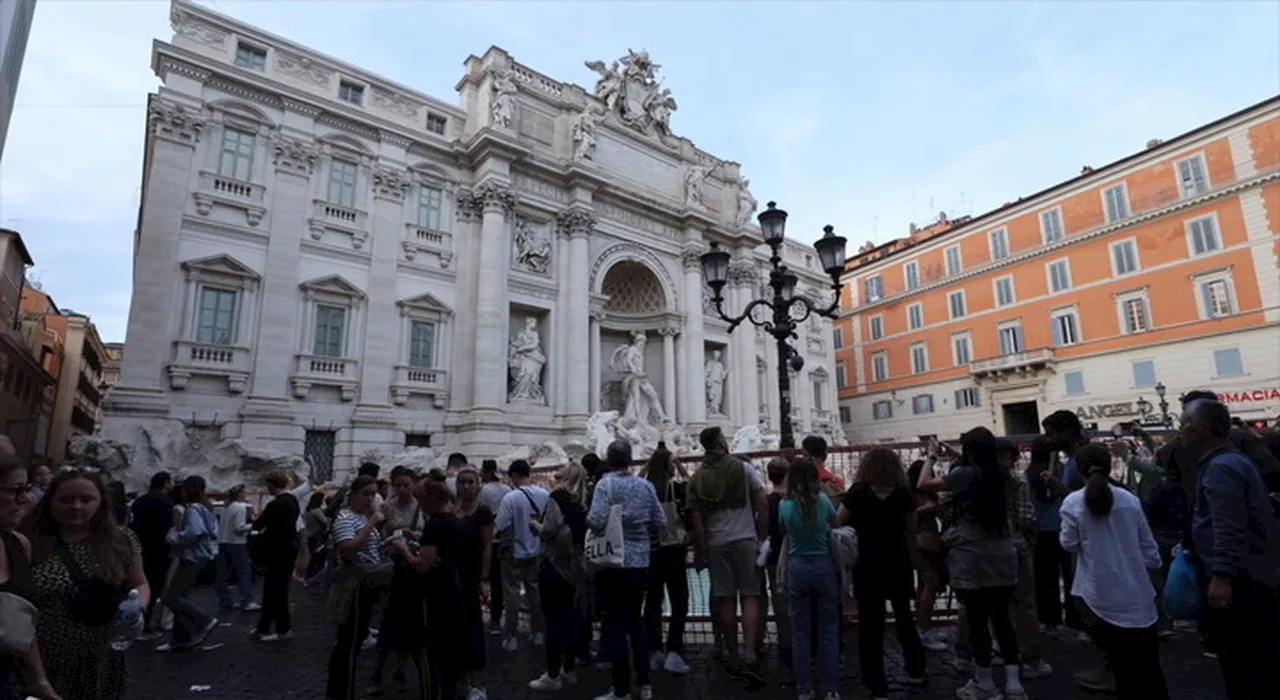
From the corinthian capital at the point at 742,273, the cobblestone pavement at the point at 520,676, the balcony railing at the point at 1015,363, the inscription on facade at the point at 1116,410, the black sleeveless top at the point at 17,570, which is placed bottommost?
the cobblestone pavement at the point at 520,676

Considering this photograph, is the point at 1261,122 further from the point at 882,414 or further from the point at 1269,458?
the point at 1269,458

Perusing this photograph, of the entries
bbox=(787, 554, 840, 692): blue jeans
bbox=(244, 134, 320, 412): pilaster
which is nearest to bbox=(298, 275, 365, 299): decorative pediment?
bbox=(244, 134, 320, 412): pilaster

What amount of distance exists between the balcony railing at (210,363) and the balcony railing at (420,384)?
347 centimetres

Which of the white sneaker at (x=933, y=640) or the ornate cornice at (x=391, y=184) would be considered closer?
the white sneaker at (x=933, y=640)

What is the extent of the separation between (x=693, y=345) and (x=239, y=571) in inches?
656

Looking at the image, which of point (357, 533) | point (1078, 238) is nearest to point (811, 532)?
point (357, 533)

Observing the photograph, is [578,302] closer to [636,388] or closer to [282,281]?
[636,388]

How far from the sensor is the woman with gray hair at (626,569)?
4.30 metres

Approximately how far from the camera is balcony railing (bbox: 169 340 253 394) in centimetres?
1397

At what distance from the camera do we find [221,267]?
14.9 meters

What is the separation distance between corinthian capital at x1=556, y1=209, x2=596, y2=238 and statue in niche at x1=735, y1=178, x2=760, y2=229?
8232mm

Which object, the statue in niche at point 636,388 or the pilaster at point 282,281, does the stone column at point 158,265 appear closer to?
the pilaster at point 282,281

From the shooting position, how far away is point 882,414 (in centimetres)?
3475

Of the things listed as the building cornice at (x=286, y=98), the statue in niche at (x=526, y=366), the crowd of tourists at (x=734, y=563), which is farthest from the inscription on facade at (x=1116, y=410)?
the building cornice at (x=286, y=98)
